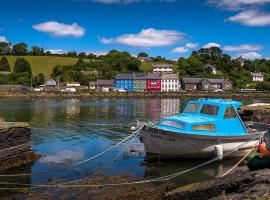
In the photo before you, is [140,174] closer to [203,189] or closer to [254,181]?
[203,189]

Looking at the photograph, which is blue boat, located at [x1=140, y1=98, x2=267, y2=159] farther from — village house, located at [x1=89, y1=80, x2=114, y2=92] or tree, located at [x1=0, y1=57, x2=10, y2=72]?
tree, located at [x1=0, y1=57, x2=10, y2=72]

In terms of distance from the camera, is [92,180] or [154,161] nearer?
[92,180]

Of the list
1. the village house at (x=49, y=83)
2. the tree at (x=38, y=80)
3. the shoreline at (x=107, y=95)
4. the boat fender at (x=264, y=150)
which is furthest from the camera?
the tree at (x=38, y=80)

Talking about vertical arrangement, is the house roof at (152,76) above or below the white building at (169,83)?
above

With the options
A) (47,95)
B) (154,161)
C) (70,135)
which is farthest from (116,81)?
Answer: (154,161)

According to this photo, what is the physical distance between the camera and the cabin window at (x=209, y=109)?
2144 centimetres

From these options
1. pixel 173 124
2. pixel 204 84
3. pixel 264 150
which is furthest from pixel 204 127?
pixel 204 84

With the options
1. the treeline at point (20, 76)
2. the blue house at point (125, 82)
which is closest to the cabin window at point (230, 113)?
the blue house at point (125, 82)

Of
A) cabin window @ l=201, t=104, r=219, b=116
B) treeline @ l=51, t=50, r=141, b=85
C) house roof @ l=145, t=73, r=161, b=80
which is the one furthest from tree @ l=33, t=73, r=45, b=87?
cabin window @ l=201, t=104, r=219, b=116

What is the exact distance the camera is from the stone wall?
1821cm

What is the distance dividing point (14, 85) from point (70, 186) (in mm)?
133955

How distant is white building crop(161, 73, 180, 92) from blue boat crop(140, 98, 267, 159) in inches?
5407

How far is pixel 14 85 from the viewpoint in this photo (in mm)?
141625

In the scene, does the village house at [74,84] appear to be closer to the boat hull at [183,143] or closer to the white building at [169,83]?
the white building at [169,83]
